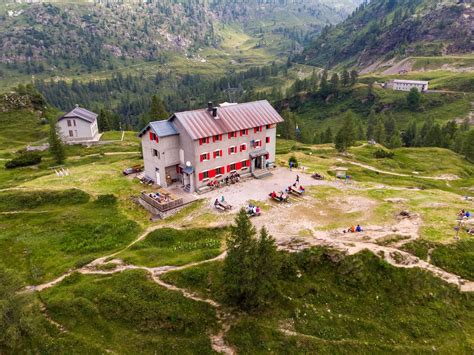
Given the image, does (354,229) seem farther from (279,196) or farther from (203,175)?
(203,175)

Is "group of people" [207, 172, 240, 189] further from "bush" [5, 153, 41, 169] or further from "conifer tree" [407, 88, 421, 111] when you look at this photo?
"conifer tree" [407, 88, 421, 111]

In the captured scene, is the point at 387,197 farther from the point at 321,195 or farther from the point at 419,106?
the point at 419,106

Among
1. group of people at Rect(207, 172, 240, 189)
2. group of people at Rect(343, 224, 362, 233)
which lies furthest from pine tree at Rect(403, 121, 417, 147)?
group of people at Rect(343, 224, 362, 233)

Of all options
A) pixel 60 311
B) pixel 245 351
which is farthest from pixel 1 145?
pixel 245 351

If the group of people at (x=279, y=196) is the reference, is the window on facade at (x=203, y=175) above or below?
above

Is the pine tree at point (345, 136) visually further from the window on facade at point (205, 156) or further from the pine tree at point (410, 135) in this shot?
the pine tree at point (410, 135)

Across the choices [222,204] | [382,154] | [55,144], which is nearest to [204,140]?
[222,204]

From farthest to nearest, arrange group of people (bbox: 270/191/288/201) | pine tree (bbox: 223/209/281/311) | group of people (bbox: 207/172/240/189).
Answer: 1. group of people (bbox: 207/172/240/189)
2. group of people (bbox: 270/191/288/201)
3. pine tree (bbox: 223/209/281/311)

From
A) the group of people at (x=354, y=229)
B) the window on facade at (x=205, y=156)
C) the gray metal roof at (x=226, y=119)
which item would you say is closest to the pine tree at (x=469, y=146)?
the gray metal roof at (x=226, y=119)
